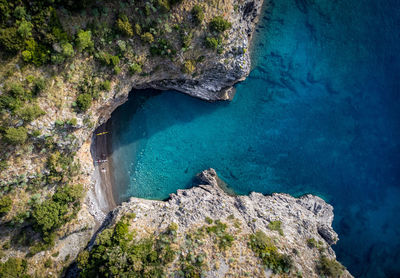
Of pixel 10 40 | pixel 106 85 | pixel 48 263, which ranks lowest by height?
pixel 48 263

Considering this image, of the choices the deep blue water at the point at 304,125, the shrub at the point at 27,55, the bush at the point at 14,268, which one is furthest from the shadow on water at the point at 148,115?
the bush at the point at 14,268

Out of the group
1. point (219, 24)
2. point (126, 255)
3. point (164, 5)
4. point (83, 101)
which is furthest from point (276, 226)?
point (164, 5)

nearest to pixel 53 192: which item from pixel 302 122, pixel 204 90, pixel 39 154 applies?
pixel 39 154

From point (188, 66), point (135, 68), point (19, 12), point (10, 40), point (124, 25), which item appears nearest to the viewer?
point (10, 40)

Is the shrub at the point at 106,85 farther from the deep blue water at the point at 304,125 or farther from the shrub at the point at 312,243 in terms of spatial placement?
the shrub at the point at 312,243

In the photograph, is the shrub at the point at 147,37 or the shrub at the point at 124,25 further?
the shrub at the point at 147,37

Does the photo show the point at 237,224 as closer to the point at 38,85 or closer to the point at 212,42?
the point at 212,42

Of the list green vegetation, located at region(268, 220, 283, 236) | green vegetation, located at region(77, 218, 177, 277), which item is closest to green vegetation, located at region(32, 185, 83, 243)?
green vegetation, located at region(77, 218, 177, 277)
